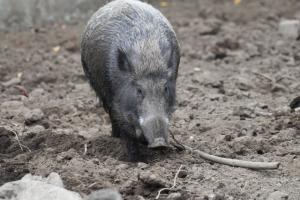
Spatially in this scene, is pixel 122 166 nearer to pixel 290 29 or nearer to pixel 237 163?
pixel 237 163

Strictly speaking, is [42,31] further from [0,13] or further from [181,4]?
[181,4]

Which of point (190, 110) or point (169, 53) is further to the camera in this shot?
point (190, 110)

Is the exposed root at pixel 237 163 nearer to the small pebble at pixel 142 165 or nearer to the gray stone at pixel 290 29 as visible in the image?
the small pebble at pixel 142 165

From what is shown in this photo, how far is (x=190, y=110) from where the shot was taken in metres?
6.96

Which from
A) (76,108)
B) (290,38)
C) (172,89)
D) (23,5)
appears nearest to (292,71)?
(290,38)

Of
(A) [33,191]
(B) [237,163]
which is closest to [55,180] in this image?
(A) [33,191]

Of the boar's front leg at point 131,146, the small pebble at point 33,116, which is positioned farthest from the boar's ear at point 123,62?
the small pebble at point 33,116

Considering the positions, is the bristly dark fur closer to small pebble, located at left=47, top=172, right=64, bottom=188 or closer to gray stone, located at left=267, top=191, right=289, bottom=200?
small pebble, located at left=47, top=172, right=64, bottom=188

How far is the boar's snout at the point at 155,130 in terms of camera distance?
4859 mm

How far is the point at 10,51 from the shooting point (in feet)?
30.3

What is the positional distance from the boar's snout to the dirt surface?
0.69 ft

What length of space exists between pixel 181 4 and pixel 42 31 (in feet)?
8.45

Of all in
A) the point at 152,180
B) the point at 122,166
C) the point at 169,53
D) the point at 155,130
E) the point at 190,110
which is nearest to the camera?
the point at 152,180

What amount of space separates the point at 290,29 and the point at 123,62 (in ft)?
16.6
